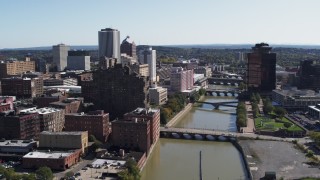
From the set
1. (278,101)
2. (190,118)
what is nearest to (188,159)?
(190,118)

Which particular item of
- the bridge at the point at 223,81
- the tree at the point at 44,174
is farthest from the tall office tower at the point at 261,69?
the tree at the point at 44,174

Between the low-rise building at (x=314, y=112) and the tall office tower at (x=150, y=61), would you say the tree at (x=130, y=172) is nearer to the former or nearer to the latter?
the low-rise building at (x=314, y=112)

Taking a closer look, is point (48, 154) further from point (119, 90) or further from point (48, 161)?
point (119, 90)

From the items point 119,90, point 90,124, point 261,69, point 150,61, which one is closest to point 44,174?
point 90,124

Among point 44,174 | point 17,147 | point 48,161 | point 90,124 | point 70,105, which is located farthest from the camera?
point 70,105

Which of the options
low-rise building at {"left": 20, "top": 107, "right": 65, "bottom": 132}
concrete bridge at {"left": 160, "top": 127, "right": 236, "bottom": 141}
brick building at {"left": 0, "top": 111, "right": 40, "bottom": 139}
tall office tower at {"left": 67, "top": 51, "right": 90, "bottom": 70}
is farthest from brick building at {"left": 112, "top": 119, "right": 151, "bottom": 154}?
tall office tower at {"left": 67, "top": 51, "right": 90, "bottom": 70}

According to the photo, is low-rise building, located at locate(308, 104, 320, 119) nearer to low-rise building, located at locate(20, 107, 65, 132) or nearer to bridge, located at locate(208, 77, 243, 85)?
low-rise building, located at locate(20, 107, 65, 132)
